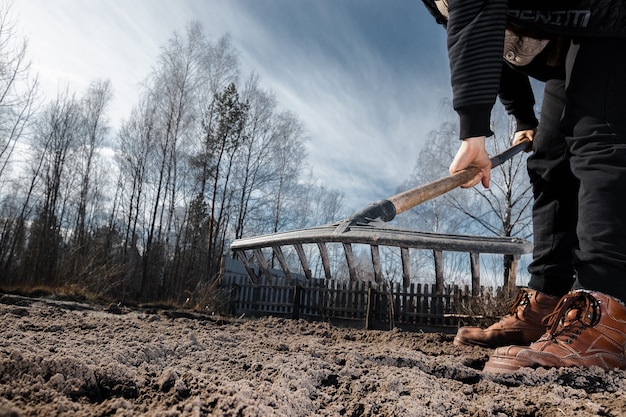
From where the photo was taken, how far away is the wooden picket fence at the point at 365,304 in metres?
7.39

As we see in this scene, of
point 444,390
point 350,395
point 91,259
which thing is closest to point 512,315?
point 444,390

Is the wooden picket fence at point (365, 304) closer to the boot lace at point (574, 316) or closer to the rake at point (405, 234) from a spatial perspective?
the rake at point (405, 234)

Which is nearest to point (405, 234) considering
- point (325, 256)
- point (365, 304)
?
point (325, 256)

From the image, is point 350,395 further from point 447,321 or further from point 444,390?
point 447,321

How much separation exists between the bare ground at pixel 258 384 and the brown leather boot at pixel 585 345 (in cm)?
6

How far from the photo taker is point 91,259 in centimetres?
1055

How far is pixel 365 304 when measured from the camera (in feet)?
27.4

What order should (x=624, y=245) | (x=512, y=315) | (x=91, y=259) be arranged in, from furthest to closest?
(x=91, y=259) → (x=512, y=315) → (x=624, y=245)

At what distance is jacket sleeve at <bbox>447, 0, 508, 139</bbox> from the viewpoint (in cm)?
146

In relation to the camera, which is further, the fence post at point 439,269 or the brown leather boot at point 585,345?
the fence post at point 439,269

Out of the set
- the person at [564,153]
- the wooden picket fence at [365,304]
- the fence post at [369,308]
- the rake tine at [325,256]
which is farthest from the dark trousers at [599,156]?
the fence post at [369,308]

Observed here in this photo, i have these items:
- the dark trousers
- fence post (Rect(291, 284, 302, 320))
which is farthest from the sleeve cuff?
fence post (Rect(291, 284, 302, 320))

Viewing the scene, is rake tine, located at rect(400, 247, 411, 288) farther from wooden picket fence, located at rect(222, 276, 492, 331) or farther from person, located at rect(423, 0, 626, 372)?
wooden picket fence, located at rect(222, 276, 492, 331)

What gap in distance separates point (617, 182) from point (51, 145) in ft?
77.6
